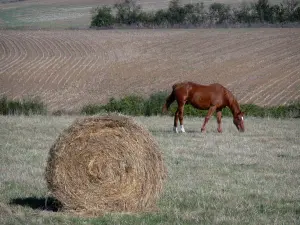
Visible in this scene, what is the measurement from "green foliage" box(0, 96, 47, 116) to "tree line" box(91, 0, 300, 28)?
1585 inches

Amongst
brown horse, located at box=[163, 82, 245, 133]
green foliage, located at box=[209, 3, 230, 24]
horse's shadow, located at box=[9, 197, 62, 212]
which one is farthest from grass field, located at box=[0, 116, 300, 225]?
green foliage, located at box=[209, 3, 230, 24]

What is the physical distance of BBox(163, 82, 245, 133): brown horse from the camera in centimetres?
2086

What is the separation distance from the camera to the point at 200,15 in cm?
7219

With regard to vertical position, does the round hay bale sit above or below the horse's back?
above

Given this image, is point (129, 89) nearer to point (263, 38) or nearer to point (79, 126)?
point (263, 38)

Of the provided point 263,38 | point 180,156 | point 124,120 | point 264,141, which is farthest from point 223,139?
point 263,38

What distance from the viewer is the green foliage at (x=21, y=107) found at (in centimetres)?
2753

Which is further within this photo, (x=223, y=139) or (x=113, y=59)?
(x=113, y=59)

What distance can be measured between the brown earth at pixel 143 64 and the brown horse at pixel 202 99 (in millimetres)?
10452

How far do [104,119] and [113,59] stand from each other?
35548mm

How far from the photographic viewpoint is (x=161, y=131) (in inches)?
829

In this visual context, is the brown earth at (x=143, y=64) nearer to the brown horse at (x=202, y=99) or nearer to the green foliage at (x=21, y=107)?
the green foliage at (x=21, y=107)

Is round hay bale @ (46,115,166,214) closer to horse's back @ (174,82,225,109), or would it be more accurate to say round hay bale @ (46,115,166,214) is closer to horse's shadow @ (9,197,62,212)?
horse's shadow @ (9,197,62,212)

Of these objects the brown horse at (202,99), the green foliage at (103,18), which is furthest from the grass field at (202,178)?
the green foliage at (103,18)
